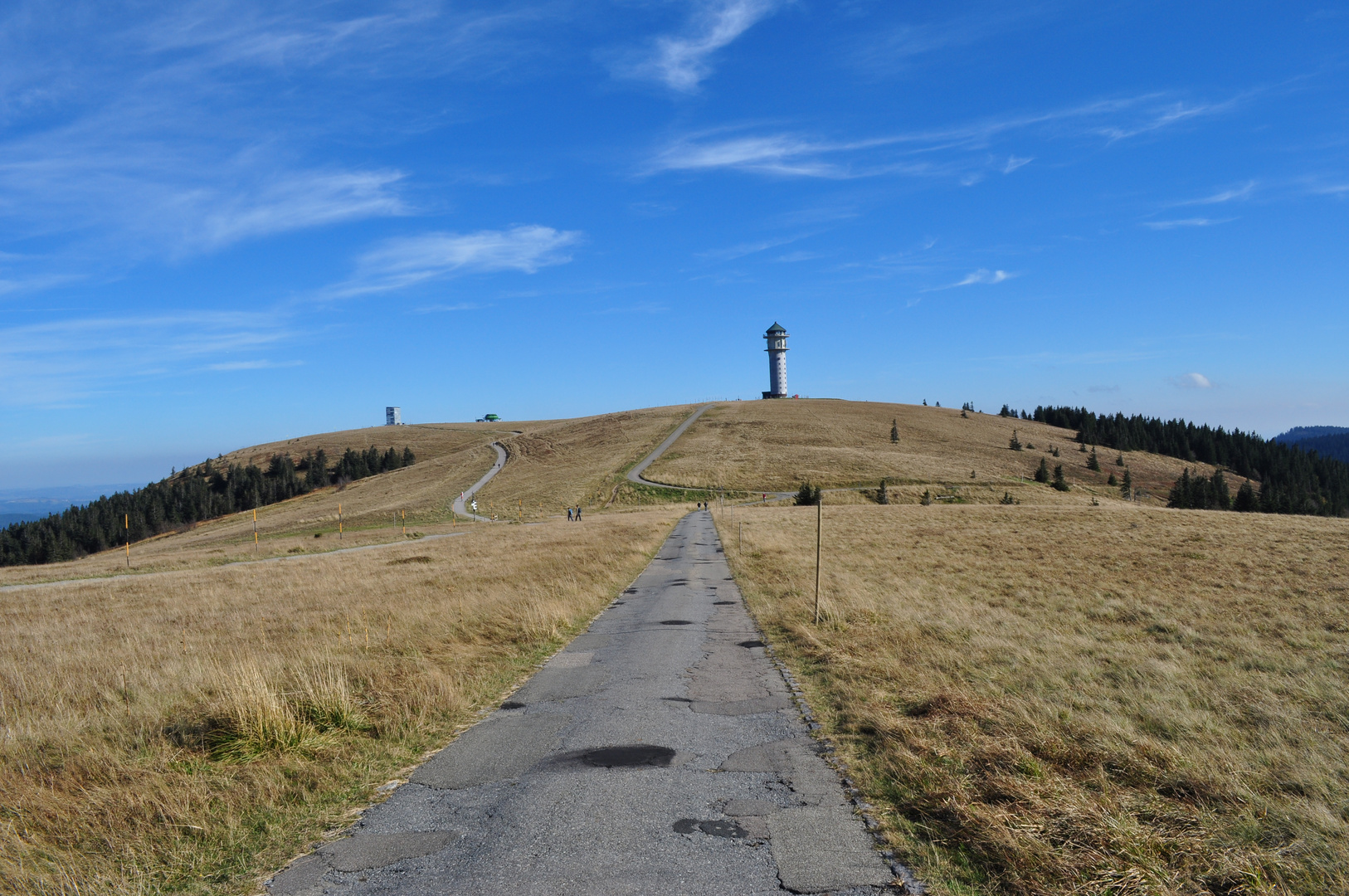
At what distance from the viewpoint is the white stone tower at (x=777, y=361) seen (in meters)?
157

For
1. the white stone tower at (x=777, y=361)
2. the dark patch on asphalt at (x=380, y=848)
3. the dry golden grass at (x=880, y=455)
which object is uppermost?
the white stone tower at (x=777, y=361)

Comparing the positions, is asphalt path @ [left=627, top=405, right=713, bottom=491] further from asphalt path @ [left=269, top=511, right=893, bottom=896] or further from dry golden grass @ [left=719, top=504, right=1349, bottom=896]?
asphalt path @ [left=269, top=511, right=893, bottom=896]

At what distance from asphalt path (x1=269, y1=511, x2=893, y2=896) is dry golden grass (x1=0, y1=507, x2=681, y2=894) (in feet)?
2.11

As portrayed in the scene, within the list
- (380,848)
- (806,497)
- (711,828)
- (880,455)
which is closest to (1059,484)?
(880,455)

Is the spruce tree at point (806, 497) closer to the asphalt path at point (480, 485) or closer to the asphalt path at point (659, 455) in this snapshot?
the asphalt path at point (659, 455)

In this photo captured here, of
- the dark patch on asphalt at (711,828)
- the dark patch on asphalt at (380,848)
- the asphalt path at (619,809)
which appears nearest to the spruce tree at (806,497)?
the asphalt path at (619,809)

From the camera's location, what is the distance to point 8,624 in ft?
59.0

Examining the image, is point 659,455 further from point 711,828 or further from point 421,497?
point 711,828

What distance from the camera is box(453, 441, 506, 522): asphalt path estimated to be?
71375 millimetres

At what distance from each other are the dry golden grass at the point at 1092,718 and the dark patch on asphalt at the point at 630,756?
1.80 metres

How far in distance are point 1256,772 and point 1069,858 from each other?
3.24 meters

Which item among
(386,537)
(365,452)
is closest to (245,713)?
(386,537)

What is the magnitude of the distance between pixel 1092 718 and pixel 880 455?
8688 cm

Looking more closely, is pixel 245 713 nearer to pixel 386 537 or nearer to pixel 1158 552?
pixel 1158 552
